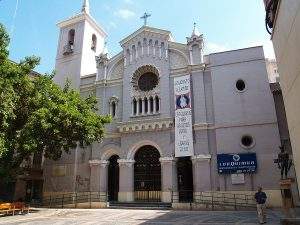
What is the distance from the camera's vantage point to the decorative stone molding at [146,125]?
78.8 ft

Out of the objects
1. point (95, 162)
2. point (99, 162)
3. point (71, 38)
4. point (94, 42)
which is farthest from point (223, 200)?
point (71, 38)

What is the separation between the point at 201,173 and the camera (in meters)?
22.2

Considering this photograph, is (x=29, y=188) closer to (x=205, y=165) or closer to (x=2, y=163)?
(x=2, y=163)

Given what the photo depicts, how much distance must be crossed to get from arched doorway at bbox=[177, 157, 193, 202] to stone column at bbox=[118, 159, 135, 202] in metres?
3.61

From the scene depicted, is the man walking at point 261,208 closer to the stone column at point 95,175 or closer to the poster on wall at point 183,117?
the poster on wall at point 183,117

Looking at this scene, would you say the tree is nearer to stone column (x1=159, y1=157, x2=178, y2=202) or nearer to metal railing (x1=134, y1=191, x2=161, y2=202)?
stone column (x1=159, y1=157, x2=178, y2=202)

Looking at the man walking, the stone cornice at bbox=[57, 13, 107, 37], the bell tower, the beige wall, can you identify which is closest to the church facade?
the bell tower

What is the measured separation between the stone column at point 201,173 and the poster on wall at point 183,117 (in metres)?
0.74

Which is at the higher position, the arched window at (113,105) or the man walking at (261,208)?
the arched window at (113,105)

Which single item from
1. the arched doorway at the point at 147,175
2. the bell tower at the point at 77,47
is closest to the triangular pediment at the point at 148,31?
the bell tower at the point at 77,47

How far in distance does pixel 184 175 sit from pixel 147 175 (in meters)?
2.86

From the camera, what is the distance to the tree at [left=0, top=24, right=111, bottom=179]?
55.0 ft

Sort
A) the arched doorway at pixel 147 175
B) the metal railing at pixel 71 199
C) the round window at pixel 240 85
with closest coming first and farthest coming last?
the round window at pixel 240 85, the arched doorway at pixel 147 175, the metal railing at pixel 71 199

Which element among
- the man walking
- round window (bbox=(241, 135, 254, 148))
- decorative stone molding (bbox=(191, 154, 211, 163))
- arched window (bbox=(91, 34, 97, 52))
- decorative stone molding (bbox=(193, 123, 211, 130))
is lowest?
the man walking
